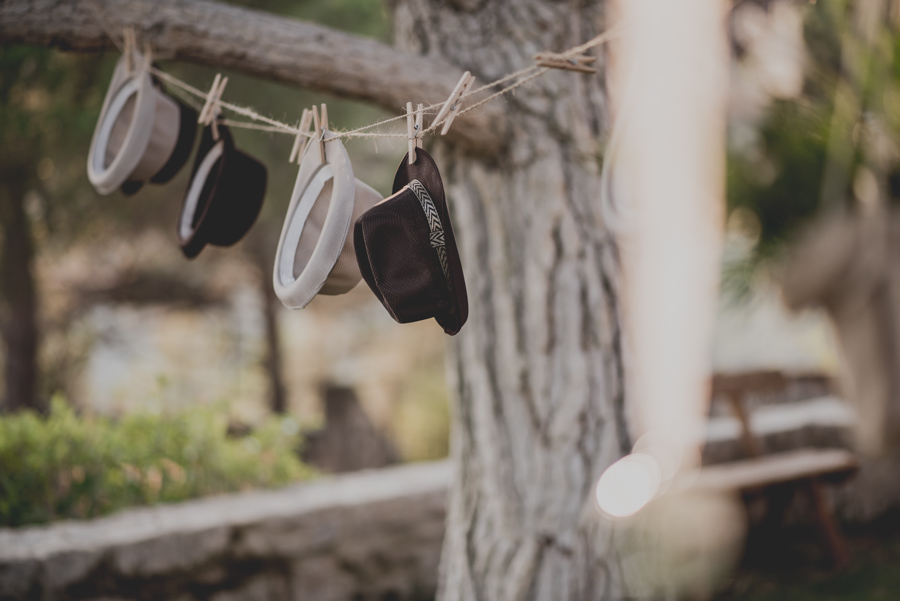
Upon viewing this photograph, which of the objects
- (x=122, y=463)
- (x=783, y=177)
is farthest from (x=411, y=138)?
(x=783, y=177)

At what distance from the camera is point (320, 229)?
4.71ft

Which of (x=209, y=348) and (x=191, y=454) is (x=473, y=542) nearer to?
(x=191, y=454)

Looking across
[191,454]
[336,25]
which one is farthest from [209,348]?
[191,454]

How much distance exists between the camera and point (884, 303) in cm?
103

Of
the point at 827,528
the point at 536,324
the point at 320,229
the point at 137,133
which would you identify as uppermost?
the point at 137,133

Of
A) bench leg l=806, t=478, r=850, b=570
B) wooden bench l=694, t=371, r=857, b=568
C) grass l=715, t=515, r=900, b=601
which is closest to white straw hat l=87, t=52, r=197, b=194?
wooden bench l=694, t=371, r=857, b=568

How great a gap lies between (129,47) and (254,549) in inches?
71.5

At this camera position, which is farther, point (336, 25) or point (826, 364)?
point (826, 364)

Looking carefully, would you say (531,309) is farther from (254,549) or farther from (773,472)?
→ (773,472)

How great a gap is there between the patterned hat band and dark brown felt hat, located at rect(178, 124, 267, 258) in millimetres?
747

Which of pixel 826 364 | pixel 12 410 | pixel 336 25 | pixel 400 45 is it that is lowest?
pixel 826 364

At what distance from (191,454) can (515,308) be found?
2.18 meters

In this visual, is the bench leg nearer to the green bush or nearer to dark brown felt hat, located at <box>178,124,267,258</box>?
the green bush

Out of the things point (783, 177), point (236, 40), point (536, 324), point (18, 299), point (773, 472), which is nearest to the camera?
point (236, 40)
